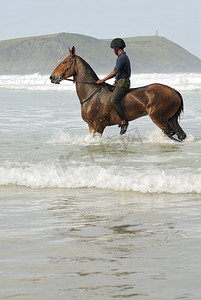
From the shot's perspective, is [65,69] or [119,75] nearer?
[119,75]

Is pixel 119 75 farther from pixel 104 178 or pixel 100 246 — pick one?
pixel 100 246

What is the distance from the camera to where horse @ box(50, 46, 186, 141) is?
11133 mm

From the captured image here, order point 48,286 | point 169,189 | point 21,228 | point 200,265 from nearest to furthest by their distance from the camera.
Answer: point 48,286
point 200,265
point 21,228
point 169,189

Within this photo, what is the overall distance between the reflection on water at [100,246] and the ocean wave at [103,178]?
342mm

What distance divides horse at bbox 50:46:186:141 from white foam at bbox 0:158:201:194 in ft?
8.75

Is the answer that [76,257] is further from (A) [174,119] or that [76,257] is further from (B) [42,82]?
(B) [42,82]

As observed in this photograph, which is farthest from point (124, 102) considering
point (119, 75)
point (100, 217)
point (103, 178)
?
point (100, 217)

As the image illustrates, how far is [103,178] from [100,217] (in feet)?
6.75

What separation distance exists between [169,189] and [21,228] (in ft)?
8.45

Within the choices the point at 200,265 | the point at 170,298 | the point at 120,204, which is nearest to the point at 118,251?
the point at 200,265

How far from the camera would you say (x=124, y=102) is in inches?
439

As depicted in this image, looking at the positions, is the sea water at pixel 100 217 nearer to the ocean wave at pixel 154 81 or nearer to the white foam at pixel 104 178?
the white foam at pixel 104 178

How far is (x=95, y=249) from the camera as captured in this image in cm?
472

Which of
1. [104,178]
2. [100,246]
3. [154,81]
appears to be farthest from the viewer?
[154,81]
